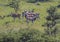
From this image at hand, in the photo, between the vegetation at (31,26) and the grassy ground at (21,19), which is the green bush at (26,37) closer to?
the vegetation at (31,26)

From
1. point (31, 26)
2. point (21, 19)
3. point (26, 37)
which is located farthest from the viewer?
point (21, 19)

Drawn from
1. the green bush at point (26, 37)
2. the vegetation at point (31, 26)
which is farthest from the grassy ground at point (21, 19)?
the green bush at point (26, 37)

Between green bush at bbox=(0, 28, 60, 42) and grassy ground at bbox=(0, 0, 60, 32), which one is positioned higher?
green bush at bbox=(0, 28, 60, 42)

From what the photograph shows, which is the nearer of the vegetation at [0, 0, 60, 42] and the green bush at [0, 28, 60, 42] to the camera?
the green bush at [0, 28, 60, 42]

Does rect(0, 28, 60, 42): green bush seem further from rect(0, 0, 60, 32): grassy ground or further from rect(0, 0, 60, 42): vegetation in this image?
rect(0, 0, 60, 32): grassy ground

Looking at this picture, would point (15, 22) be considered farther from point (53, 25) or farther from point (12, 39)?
point (12, 39)

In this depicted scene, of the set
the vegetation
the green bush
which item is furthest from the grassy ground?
the green bush

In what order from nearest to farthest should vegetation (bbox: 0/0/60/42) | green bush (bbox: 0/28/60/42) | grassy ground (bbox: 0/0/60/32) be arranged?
green bush (bbox: 0/28/60/42), vegetation (bbox: 0/0/60/42), grassy ground (bbox: 0/0/60/32)

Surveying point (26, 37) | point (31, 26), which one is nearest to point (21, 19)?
point (31, 26)

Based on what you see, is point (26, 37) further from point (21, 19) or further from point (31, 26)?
point (21, 19)

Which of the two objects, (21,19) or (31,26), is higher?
(21,19)

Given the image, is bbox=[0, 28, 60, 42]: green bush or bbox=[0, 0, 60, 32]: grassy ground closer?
bbox=[0, 28, 60, 42]: green bush

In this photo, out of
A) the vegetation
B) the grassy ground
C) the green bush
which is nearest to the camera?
the green bush
